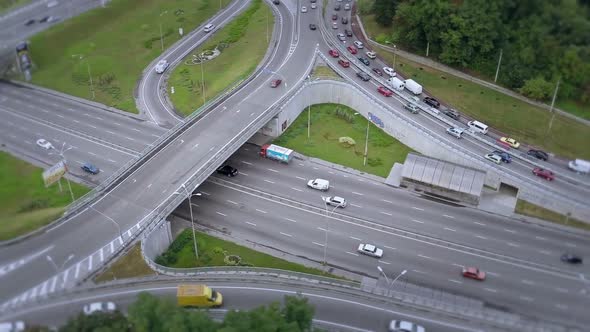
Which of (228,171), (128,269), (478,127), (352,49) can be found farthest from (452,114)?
(128,269)

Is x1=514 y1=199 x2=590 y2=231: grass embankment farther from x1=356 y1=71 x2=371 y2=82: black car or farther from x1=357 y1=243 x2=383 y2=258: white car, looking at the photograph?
x1=356 y1=71 x2=371 y2=82: black car

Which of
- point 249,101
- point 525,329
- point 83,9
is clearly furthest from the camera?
point 83,9

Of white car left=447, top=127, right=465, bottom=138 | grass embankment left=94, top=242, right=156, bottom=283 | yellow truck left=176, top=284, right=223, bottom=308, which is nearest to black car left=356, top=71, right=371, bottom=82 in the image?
white car left=447, top=127, right=465, bottom=138

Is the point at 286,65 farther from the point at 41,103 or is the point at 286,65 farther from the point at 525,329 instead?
the point at 525,329

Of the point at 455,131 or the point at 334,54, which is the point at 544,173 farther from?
the point at 334,54

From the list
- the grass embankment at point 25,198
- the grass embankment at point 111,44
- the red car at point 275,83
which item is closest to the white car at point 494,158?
the red car at point 275,83

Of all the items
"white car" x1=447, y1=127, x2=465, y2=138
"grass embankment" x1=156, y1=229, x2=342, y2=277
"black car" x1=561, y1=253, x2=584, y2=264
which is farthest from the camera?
"white car" x1=447, y1=127, x2=465, y2=138

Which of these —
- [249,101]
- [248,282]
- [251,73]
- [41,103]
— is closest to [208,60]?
[251,73]
